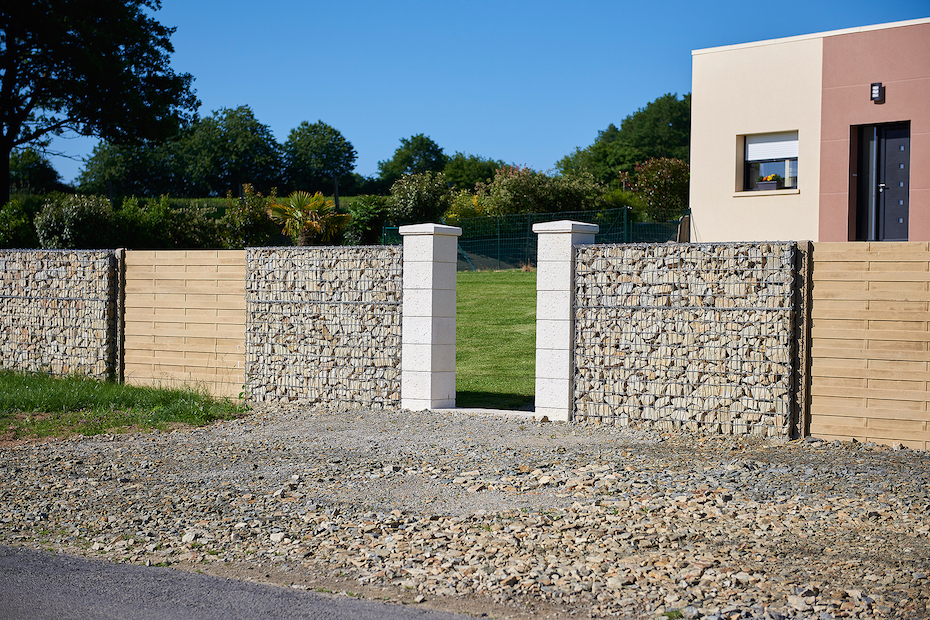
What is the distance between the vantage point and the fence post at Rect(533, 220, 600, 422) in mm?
8695

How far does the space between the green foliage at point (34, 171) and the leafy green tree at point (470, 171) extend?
3046 cm

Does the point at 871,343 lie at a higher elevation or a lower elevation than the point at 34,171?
lower

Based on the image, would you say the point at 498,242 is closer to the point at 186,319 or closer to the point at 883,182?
the point at 883,182

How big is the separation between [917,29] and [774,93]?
2.41 metres

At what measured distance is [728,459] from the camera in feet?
22.6

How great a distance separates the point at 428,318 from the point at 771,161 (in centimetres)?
915

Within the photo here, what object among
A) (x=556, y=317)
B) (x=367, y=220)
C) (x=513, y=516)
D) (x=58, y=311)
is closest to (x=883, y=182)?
(x=556, y=317)

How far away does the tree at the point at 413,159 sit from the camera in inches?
3492

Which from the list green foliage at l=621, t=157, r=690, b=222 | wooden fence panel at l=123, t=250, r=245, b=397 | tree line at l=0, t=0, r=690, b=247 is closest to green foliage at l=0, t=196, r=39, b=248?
tree line at l=0, t=0, r=690, b=247

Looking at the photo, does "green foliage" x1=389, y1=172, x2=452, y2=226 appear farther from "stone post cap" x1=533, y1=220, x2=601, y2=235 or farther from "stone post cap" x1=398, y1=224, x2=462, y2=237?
"stone post cap" x1=533, y1=220, x2=601, y2=235

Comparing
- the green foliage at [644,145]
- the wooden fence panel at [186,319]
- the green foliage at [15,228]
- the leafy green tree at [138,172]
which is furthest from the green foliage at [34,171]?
the wooden fence panel at [186,319]

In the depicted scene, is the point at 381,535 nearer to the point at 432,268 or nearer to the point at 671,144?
the point at 432,268

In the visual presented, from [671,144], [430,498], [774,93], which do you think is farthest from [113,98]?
[671,144]

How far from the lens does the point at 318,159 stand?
84438 mm
